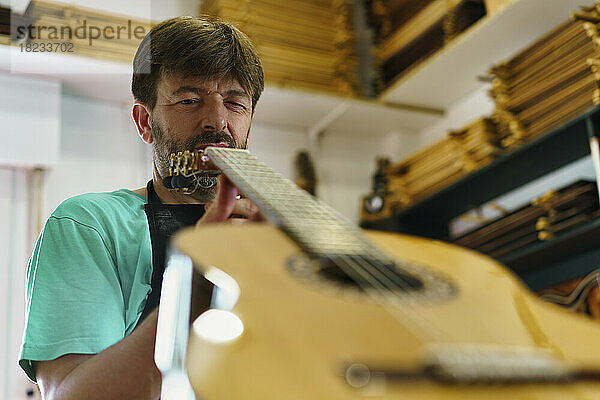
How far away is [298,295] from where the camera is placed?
536mm

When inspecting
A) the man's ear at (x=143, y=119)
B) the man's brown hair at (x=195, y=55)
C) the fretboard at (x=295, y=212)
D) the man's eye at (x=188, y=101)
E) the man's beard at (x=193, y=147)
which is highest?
the man's brown hair at (x=195, y=55)

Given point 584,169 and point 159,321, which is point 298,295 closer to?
Answer: point 159,321

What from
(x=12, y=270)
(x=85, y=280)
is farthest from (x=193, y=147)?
(x=12, y=270)

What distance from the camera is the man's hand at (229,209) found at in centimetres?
70

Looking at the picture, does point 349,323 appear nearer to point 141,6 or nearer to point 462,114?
point 141,6

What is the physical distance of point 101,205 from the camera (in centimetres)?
101

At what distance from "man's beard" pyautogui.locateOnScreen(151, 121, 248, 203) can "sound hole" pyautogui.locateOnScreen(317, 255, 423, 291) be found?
418 millimetres

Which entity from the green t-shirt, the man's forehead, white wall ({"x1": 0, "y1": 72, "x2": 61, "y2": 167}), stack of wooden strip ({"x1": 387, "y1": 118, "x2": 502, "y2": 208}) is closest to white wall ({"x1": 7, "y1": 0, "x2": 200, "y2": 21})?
white wall ({"x1": 0, "y1": 72, "x2": 61, "y2": 167})

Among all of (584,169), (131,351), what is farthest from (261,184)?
(584,169)

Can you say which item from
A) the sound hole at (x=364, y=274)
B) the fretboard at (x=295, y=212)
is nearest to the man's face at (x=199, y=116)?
the fretboard at (x=295, y=212)

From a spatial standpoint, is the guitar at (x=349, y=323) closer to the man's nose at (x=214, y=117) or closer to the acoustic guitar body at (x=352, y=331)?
the acoustic guitar body at (x=352, y=331)

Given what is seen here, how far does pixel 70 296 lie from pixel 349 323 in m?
0.47

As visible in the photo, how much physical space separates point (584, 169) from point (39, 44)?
2057 mm

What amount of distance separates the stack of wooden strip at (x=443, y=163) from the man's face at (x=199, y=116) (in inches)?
69.8
